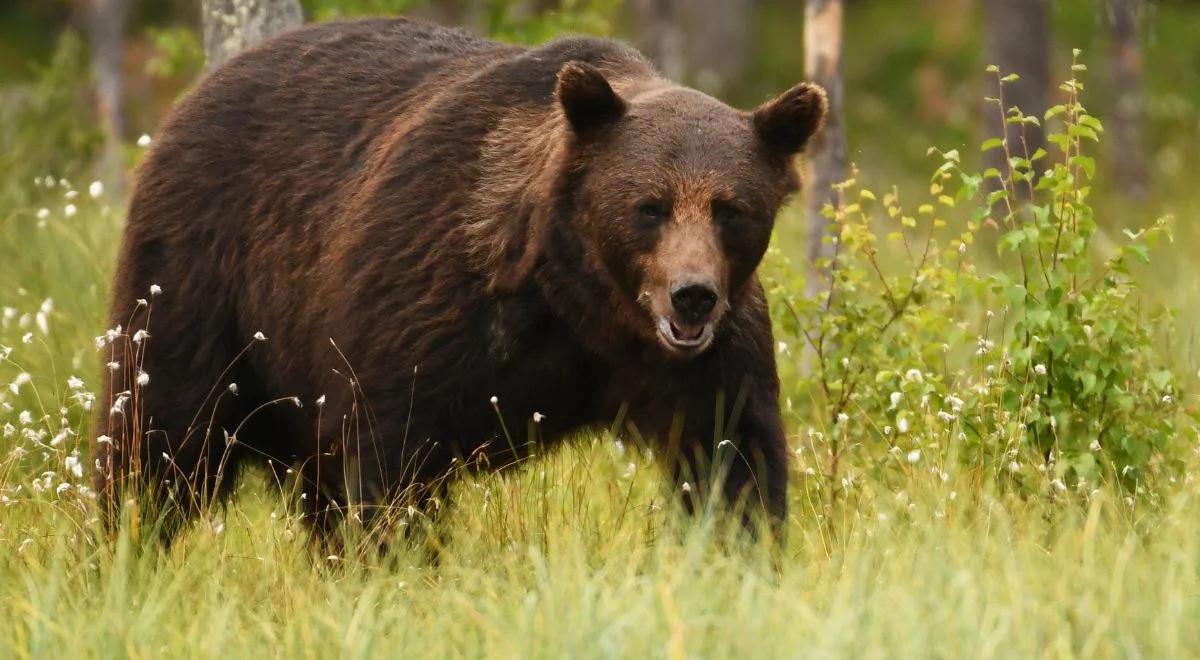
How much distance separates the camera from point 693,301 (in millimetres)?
4840

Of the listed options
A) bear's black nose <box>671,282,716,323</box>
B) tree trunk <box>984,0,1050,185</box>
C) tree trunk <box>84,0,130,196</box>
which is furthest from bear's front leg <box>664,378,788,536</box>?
tree trunk <box>84,0,130,196</box>

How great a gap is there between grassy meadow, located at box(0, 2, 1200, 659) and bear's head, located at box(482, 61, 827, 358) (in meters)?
0.54

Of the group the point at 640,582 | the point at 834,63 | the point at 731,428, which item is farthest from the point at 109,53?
the point at 640,582

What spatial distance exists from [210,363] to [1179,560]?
10.7 feet

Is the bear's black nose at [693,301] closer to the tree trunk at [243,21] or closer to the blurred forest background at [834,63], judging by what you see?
the tree trunk at [243,21]

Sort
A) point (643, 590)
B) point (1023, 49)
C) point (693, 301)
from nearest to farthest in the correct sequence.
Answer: point (643, 590)
point (693, 301)
point (1023, 49)

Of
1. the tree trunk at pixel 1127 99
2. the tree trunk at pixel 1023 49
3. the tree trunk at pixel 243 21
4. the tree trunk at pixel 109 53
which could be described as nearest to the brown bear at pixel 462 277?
the tree trunk at pixel 243 21

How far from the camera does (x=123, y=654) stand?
3.90 metres

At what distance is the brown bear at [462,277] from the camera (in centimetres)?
509

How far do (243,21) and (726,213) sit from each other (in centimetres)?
372

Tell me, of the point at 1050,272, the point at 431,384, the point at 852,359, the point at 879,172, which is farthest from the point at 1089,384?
the point at 879,172

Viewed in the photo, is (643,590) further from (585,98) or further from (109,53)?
(109,53)

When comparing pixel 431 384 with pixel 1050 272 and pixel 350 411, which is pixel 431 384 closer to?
pixel 350 411

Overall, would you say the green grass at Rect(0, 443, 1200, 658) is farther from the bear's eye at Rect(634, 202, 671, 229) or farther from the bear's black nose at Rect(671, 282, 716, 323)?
the bear's eye at Rect(634, 202, 671, 229)
